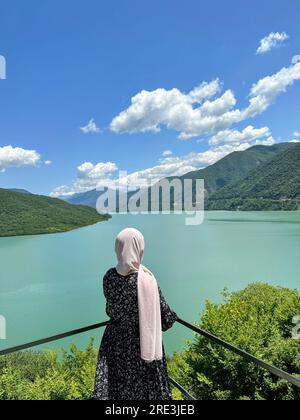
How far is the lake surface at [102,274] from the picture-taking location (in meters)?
20.8

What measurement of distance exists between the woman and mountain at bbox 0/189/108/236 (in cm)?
7566

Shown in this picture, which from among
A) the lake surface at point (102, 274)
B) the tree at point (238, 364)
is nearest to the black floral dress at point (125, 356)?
the tree at point (238, 364)

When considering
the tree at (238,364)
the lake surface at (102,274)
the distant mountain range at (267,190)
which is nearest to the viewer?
the tree at (238,364)

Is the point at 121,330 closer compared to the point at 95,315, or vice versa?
the point at 121,330

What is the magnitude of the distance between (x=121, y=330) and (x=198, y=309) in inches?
793

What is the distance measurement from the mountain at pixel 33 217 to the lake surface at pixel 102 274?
879 inches

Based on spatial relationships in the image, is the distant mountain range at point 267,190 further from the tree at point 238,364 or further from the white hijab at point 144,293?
the white hijab at point 144,293

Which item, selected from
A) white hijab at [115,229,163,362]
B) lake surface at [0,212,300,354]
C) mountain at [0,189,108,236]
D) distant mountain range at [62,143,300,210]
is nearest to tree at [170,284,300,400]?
white hijab at [115,229,163,362]

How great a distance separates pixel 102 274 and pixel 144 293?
104 ft

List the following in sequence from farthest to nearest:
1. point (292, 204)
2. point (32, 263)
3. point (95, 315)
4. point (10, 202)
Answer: point (292, 204)
point (10, 202)
point (32, 263)
point (95, 315)
